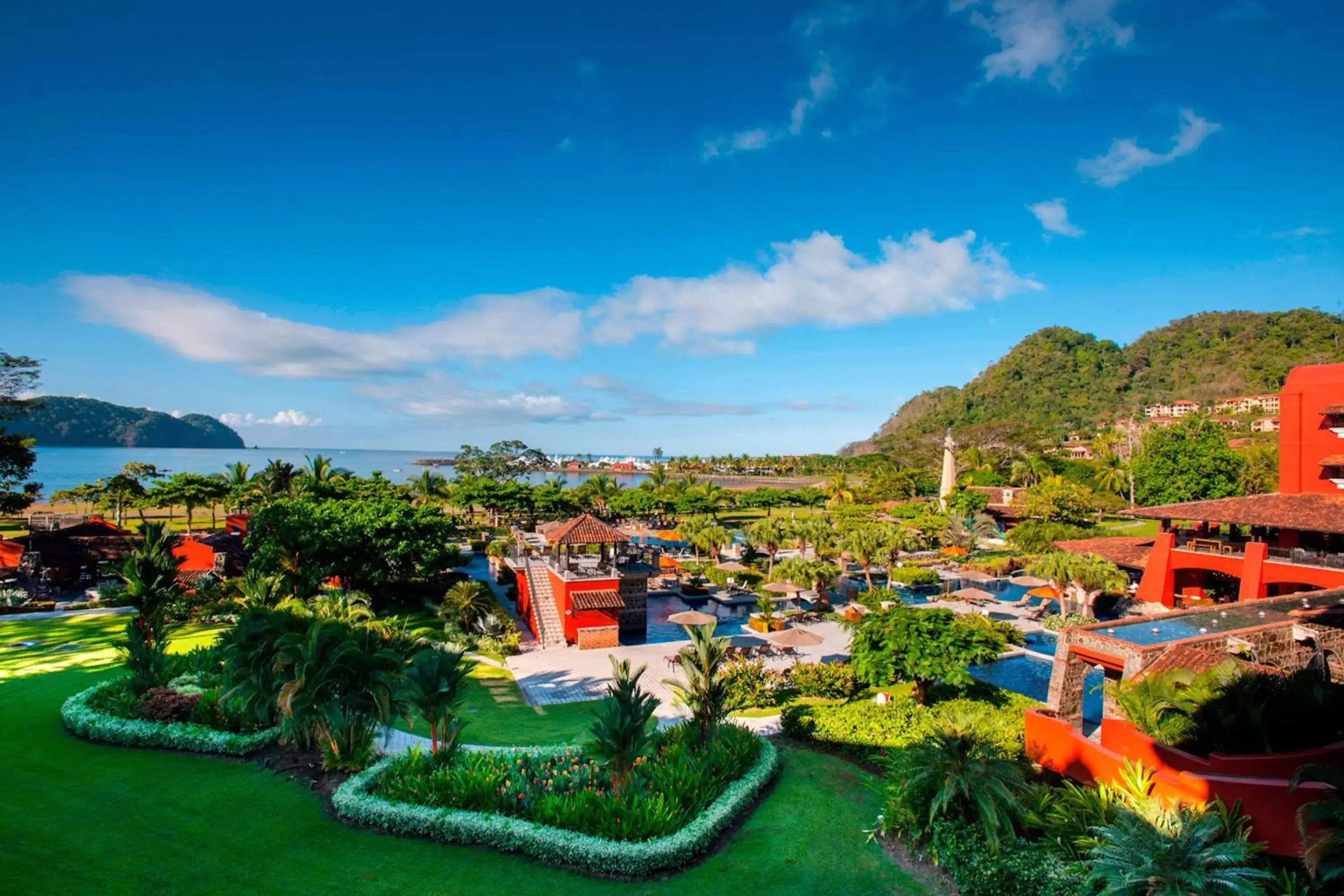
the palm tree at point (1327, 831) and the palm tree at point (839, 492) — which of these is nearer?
the palm tree at point (1327, 831)

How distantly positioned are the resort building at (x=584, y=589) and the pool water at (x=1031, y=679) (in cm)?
1249

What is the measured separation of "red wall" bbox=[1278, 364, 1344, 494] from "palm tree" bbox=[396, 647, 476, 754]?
30.7 meters

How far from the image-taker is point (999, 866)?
30.8 ft

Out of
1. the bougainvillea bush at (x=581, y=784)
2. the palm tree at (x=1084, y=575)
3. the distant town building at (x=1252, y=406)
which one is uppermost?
the distant town building at (x=1252, y=406)

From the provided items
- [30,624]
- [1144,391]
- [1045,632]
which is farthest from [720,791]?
[1144,391]

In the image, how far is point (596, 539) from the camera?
26.3 metres

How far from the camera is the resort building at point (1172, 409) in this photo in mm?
108312

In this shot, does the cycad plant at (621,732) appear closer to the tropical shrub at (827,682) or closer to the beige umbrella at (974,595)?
the tropical shrub at (827,682)

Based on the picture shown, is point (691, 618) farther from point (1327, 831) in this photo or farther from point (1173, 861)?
point (1327, 831)

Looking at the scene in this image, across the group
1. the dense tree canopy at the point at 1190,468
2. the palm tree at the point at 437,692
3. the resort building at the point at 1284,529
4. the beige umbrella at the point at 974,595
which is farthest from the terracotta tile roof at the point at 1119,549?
the palm tree at the point at 437,692

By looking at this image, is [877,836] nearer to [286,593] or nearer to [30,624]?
[286,593]

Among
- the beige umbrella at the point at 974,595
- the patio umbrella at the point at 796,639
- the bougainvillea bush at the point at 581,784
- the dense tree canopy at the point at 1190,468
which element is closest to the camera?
the bougainvillea bush at the point at 581,784

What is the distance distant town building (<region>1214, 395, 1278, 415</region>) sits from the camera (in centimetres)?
9062

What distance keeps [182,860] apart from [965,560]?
41.8m
